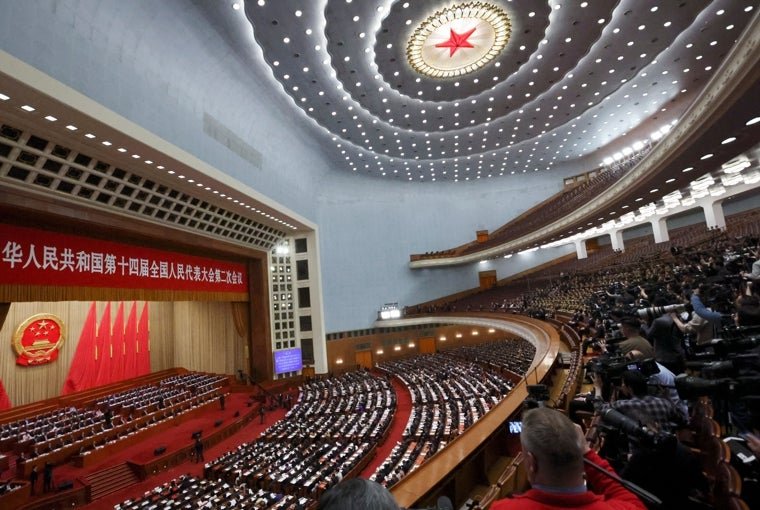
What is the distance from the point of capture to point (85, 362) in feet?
49.9

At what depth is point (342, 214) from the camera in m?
23.6

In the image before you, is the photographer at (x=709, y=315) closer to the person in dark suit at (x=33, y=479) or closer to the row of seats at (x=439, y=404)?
the row of seats at (x=439, y=404)

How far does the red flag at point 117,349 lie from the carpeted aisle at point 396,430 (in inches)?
473

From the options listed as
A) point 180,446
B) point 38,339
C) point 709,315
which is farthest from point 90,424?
point 709,315

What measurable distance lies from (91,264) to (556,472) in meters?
12.5

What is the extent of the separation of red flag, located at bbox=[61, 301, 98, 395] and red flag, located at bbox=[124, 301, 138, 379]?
1.24 meters

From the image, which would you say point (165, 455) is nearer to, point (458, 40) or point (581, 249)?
point (458, 40)

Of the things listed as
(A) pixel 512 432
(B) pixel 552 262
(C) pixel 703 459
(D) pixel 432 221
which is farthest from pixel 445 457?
(B) pixel 552 262

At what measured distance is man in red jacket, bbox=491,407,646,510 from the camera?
100cm

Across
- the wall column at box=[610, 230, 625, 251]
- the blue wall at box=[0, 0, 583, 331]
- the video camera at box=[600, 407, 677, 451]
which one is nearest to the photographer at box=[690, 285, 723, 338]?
the video camera at box=[600, 407, 677, 451]

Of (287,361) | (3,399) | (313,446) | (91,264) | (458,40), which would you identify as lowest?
(313,446)

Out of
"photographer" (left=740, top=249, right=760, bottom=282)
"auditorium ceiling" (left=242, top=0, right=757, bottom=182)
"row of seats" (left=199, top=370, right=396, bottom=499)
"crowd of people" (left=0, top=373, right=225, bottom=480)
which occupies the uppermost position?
"auditorium ceiling" (left=242, top=0, right=757, bottom=182)

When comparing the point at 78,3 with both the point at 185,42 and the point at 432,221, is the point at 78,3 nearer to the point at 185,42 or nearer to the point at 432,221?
the point at 185,42

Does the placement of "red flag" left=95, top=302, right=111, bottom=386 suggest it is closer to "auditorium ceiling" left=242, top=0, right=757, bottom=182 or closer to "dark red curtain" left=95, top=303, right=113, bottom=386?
"dark red curtain" left=95, top=303, right=113, bottom=386
